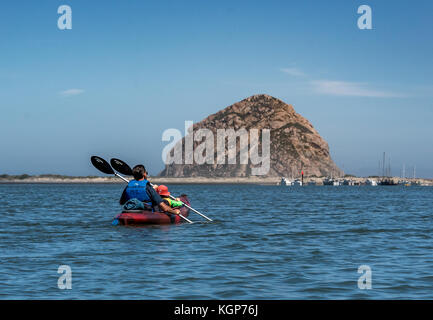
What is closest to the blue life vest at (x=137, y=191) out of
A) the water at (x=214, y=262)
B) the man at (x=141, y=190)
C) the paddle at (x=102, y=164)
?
the man at (x=141, y=190)

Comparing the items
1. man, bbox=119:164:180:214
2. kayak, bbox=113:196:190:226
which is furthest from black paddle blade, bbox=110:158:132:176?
kayak, bbox=113:196:190:226

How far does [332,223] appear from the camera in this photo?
3322cm

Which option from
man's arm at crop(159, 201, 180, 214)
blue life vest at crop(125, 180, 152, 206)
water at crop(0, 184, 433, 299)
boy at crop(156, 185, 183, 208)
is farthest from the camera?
boy at crop(156, 185, 183, 208)

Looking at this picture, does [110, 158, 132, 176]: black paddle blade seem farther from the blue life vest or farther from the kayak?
the kayak

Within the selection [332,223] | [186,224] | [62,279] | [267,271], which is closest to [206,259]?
[267,271]

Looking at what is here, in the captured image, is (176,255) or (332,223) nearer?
(176,255)

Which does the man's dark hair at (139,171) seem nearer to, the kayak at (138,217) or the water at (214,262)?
the kayak at (138,217)

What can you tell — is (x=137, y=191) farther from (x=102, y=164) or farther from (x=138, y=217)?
(x=102, y=164)

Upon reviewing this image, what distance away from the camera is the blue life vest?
85.1ft

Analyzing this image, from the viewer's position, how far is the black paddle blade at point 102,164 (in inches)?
1236

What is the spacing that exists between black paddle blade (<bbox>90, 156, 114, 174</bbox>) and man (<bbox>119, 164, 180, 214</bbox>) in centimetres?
499

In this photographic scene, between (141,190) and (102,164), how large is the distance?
623 centimetres

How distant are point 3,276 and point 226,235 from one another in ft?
41.1

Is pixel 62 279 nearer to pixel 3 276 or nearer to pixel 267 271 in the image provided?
pixel 3 276
